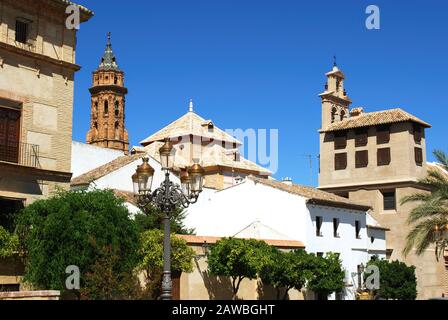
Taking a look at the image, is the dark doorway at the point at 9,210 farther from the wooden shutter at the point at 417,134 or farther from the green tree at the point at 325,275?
the wooden shutter at the point at 417,134

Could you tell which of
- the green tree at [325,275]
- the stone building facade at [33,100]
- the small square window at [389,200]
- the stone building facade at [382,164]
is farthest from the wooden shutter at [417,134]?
the stone building facade at [33,100]

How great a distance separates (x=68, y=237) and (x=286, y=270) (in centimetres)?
1027

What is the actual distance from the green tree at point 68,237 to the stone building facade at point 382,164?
88.8 feet

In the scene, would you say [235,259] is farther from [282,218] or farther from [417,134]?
[417,134]

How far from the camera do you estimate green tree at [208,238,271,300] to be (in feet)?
75.7

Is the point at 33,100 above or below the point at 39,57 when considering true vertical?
below

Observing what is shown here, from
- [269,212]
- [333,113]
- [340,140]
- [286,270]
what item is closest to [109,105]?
[333,113]

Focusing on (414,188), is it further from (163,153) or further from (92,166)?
(163,153)

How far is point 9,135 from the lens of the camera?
18.7 m

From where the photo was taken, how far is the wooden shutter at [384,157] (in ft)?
142

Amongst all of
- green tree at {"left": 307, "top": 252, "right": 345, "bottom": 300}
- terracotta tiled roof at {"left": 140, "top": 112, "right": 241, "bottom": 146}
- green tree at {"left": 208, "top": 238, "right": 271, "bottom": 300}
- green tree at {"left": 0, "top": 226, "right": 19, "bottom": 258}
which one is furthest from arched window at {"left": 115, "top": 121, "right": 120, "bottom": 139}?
green tree at {"left": 0, "top": 226, "right": 19, "bottom": 258}

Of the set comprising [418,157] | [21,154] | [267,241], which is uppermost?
[418,157]

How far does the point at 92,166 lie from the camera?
121 ft
